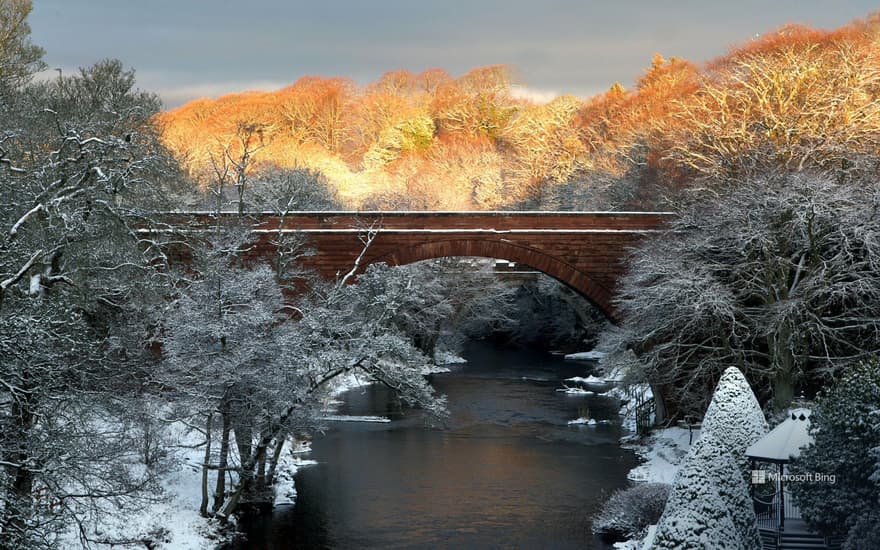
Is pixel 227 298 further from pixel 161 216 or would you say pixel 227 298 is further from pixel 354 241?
pixel 354 241

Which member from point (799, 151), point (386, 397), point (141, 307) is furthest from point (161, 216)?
point (799, 151)

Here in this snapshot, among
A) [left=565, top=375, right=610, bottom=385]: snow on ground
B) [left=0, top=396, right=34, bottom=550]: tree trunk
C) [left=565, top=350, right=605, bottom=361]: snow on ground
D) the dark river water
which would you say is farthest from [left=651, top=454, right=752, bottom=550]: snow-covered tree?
[left=565, top=350, right=605, bottom=361]: snow on ground

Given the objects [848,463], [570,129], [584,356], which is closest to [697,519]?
[848,463]

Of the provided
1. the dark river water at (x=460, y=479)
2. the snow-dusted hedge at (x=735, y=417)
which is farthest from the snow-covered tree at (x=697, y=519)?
the dark river water at (x=460, y=479)

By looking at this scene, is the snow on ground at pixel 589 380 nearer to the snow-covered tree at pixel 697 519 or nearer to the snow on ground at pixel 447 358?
the snow on ground at pixel 447 358

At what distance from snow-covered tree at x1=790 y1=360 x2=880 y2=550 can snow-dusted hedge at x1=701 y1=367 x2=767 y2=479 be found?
1.39 meters

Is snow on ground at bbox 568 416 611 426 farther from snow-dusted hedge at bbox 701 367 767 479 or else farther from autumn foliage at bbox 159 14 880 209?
snow-dusted hedge at bbox 701 367 767 479

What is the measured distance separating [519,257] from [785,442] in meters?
12.6

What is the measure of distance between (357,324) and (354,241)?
673 centimetres

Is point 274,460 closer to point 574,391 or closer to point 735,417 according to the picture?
point 735,417

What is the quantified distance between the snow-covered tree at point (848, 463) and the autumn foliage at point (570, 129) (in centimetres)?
1319

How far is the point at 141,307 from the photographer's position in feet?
61.7

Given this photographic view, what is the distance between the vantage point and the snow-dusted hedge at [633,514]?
53.7ft
